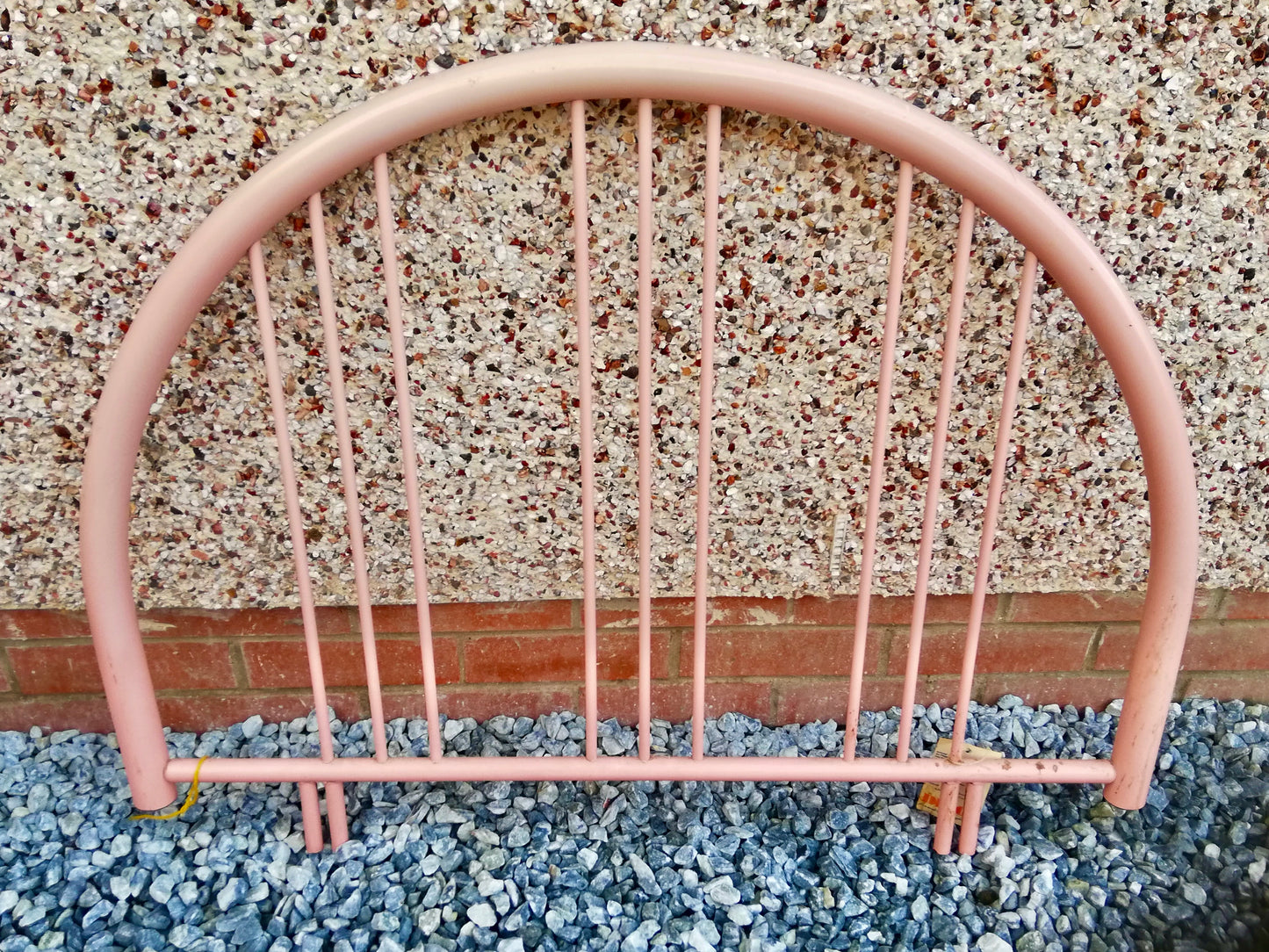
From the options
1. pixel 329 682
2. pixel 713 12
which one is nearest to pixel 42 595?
pixel 329 682

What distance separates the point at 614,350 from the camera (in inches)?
47.4

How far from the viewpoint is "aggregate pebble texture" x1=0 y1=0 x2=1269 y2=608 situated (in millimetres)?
1042

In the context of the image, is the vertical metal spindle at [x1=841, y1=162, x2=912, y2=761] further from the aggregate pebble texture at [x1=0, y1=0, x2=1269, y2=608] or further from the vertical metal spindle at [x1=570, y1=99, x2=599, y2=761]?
the vertical metal spindle at [x1=570, y1=99, x2=599, y2=761]

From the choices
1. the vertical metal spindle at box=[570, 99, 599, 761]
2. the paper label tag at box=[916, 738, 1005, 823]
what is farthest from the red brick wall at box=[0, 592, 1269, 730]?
the vertical metal spindle at box=[570, 99, 599, 761]

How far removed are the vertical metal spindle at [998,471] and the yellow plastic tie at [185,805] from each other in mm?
1105

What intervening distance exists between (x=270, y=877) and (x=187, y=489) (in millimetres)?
617

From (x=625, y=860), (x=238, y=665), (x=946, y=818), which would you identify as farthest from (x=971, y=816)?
(x=238, y=665)

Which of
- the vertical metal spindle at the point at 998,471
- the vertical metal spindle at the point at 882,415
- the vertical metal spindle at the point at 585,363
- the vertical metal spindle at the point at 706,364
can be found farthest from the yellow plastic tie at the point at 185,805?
the vertical metal spindle at the point at 998,471

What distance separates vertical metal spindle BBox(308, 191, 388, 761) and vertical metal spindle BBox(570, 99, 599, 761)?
0.30 meters

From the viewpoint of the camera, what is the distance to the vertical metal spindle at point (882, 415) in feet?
3.31

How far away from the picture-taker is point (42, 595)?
137 cm

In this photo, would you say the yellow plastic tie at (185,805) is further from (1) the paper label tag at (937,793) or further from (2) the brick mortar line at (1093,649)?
(2) the brick mortar line at (1093,649)

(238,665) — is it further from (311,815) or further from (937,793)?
(937,793)

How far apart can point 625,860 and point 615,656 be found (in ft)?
1.09
